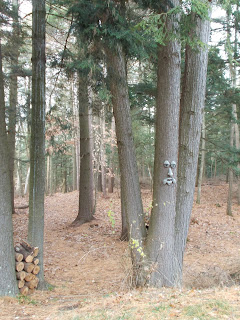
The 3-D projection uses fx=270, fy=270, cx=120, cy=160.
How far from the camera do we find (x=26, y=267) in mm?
5059

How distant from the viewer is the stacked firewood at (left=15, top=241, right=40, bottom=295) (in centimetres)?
489

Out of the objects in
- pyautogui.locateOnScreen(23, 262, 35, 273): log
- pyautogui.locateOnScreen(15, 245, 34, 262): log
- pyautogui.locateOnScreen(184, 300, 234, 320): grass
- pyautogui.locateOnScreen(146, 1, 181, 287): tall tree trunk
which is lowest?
pyautogui.locateOnScreen(23, 262, 35, 273): log

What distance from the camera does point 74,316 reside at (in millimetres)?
3521

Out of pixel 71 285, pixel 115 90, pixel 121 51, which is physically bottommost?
pixel 71 285

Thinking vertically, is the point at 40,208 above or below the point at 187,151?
below

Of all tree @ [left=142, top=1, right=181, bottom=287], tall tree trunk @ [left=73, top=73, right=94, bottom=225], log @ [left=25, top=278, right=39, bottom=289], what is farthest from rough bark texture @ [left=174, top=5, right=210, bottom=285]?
tall tree trunk @ [left=73, top=73, right=94, bottom=225]

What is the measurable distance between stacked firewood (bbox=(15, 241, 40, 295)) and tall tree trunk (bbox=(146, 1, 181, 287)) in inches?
87.8

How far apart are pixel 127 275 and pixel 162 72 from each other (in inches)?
143

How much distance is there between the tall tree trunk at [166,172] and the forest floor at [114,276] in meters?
0.42

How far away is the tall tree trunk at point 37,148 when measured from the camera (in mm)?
5379

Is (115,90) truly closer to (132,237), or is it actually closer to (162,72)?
(162,72)

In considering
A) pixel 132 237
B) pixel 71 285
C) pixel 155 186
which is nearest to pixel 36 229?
pixel 71 285

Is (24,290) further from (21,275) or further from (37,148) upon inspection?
(37,148)

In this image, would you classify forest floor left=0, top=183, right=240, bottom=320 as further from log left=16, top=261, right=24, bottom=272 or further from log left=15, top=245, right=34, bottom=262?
log left=15, top=245, right=34, bottom=262
